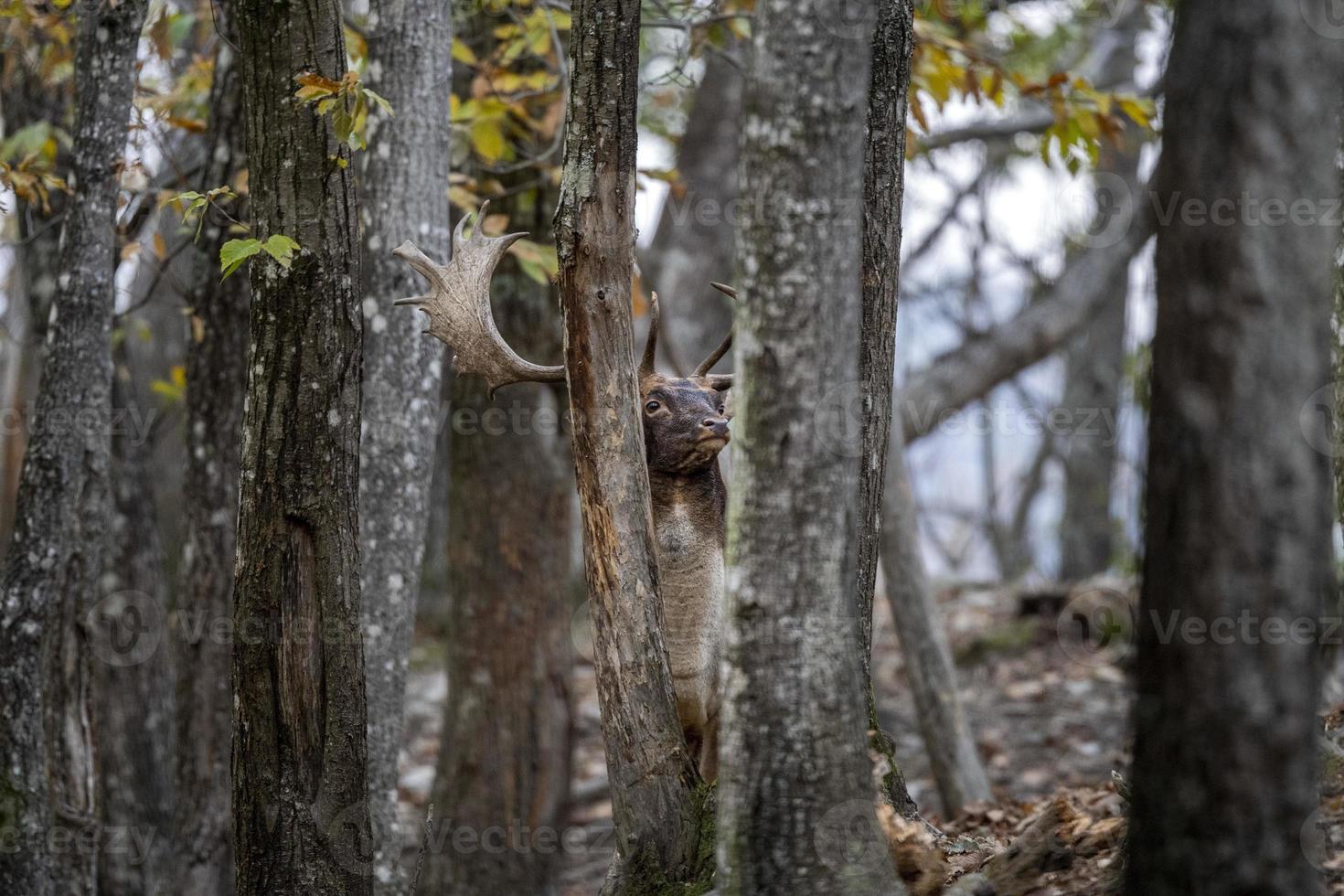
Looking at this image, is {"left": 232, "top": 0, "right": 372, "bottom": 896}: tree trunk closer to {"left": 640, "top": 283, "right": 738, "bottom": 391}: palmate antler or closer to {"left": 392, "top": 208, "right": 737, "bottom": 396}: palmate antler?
{"left": 392, "top": 208, "right": 737, "bottom": 396}: palmate antler

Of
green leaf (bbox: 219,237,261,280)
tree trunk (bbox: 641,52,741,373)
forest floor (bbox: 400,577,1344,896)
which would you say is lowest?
forest floor (bbox: 400,577,1344,896)

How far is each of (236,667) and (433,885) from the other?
4411mm

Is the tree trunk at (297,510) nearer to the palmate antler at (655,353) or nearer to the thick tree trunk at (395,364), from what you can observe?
the palmate antler at (655,353)

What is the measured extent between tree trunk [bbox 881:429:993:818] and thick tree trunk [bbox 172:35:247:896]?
3.62 m

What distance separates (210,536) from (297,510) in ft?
8.45

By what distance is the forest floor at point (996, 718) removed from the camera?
27.1 feet

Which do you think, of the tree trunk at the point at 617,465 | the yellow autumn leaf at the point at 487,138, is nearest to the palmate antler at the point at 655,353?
the tree trunk at the point at 617,465

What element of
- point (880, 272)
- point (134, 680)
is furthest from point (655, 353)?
point (134, 680)

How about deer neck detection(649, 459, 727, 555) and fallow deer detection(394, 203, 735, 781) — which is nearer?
fallow deer detection(394, 203, 735, 781)

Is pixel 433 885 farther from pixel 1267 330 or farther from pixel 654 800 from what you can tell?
pixel 1267 330

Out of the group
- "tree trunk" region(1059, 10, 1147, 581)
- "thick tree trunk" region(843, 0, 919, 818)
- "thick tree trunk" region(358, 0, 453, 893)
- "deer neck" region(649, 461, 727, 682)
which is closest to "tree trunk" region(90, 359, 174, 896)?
"thick tree trunk" region(358, 0, 453, 893)

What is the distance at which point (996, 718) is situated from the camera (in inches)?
368

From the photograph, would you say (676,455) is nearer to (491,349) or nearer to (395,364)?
(491,349)

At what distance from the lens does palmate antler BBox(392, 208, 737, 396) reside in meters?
4.32
